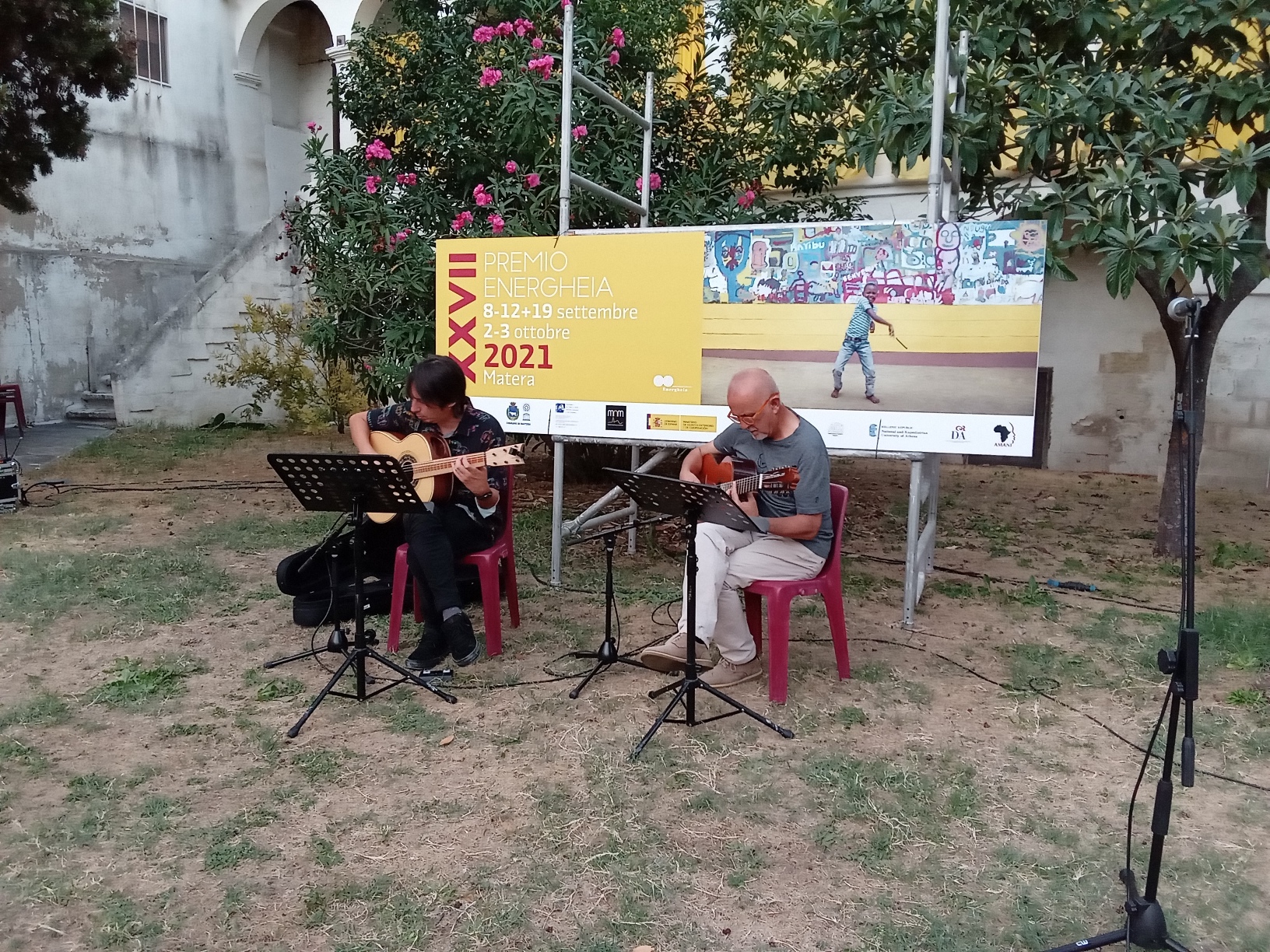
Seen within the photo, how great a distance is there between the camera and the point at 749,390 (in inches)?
161

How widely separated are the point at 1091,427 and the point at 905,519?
11.8 ft

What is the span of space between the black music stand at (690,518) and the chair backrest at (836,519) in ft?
2.24

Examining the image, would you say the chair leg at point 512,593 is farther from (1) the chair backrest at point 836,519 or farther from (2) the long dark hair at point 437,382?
(1) the chair backrest at point 836,519

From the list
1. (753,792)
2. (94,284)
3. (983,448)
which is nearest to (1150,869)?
(753,792)

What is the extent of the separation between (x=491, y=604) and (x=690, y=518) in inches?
54.5

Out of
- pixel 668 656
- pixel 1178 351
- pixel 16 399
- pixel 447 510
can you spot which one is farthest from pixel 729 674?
pixel 16 399

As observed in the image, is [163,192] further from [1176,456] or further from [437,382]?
[1176,456]

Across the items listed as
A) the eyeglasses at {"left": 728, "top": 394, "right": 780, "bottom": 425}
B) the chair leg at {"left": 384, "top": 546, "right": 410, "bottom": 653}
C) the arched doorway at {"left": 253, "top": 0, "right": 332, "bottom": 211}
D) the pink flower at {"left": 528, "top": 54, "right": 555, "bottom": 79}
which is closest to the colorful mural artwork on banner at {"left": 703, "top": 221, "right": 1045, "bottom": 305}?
the eyeglasses at {"left": 728, "top": 394, "right": 780, "bottom": 425}

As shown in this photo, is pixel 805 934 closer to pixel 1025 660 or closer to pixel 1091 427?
pixel 1025 660

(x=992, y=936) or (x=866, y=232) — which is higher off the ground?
(x=866, y=232)

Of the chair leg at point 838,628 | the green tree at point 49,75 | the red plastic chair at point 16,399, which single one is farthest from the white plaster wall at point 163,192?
the chair leg at point 838,628

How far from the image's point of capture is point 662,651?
4359 mm

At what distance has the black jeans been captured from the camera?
176 inches

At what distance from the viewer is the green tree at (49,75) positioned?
8.80m
